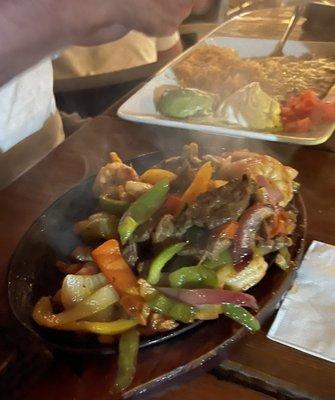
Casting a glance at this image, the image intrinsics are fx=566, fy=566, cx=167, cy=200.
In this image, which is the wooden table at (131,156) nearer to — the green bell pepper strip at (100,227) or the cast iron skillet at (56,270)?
the cast iron skillet at (56,270)

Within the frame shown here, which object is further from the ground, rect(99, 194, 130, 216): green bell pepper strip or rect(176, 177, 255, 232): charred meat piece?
rect(176, 177, 255, 232): charred meat piece

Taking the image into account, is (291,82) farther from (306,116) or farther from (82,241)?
(82,241)

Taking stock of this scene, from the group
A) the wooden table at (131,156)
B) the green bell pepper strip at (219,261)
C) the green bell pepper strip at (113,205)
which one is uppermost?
the green bell pepper strip at (113,205)

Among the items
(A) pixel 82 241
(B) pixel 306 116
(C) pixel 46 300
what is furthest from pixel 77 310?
(B) pixel 306 116

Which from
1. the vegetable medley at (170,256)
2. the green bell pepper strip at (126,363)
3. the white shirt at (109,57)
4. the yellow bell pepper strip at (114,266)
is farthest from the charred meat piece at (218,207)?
the white shirt at (109,57)

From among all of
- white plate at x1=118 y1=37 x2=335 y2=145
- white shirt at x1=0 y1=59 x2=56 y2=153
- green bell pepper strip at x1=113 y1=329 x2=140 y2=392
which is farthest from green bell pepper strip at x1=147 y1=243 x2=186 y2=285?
white shirt at x1=0 y1=59 x2=56 y2=153

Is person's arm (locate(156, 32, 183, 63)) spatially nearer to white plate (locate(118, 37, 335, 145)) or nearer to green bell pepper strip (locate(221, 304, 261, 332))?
white plate (locate(118, 37, 335, 145))

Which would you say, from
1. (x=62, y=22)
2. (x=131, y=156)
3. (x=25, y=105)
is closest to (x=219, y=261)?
(x=62, y=22)
